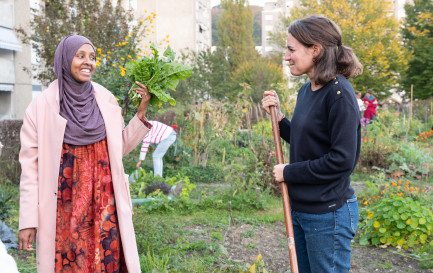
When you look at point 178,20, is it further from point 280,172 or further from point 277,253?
point 280,172

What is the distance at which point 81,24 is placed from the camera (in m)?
11.1

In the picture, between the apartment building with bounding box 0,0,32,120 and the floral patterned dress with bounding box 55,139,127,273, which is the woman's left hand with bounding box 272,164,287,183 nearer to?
the floral patterned dress with bounding box 55,139,127,273

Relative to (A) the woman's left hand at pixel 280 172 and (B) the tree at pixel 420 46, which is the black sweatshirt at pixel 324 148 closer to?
(A) the woman's left hand at pixel 280 172

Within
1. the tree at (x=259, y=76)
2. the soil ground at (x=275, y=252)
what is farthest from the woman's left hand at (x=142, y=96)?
the tree at (x=259, y=76)

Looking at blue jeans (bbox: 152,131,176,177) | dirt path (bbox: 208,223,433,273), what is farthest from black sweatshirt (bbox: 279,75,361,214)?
blue jeans (bbox: 152,131,176,177)

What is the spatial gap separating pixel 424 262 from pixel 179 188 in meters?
3.58

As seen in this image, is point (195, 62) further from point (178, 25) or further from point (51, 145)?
point (51, 145)

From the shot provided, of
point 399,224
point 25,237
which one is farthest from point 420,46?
point 25,237

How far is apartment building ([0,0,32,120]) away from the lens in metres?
16.2

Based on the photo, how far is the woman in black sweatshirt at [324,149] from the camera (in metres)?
2.04

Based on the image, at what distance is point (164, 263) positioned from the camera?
3.65 meters

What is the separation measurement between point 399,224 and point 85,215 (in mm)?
3080

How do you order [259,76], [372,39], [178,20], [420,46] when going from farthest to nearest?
[178,20] < [259,76] < [420,46] < [372,39]

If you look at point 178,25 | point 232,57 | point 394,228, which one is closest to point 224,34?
A: point 232,57
